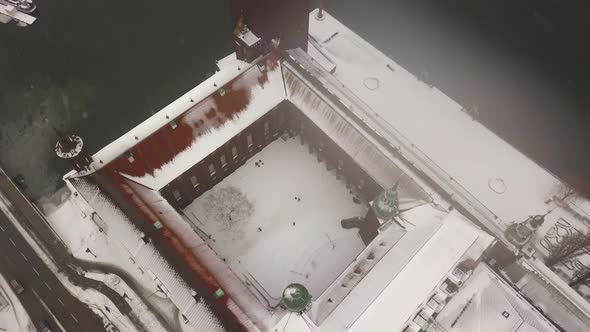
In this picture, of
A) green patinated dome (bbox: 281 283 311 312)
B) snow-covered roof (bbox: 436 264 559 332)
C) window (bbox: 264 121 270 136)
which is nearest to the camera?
green patinated dome (bbox: 281 283 311 312)

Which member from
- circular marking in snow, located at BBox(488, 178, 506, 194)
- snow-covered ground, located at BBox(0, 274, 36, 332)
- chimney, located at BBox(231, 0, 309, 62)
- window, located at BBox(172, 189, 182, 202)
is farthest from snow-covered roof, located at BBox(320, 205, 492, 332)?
snow-covered ground, located at BBox(0, 274, 36, 332)

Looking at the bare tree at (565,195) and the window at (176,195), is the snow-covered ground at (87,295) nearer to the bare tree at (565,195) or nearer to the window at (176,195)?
the window at (176,195)

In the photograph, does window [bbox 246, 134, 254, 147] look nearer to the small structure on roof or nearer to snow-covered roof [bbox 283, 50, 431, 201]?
snow-covered roof [bbox 283, 50, 431, 201]

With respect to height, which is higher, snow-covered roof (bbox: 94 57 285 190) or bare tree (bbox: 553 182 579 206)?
snow-covered roof (bbox: 94 57 285 190)

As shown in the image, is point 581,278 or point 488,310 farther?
point 581,278

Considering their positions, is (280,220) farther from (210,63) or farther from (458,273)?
(210,63)

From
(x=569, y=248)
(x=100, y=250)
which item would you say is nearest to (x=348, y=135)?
(x=569, y=248)

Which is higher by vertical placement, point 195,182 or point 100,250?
point 100,250
